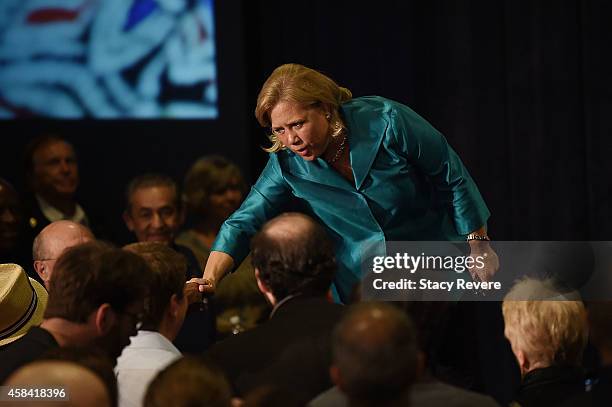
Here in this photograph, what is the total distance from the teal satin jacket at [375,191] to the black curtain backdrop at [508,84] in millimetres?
1591

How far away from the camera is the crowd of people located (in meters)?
1.99

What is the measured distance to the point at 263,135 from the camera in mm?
5516

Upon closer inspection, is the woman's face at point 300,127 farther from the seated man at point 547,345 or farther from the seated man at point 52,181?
the seated man at point 52,181

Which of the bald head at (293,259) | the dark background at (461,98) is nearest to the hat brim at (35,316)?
the bald head at (293,259)

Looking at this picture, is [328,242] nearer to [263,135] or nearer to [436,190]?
[436,190]

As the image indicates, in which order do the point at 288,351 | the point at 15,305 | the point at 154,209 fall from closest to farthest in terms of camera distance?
the point at 288,351, the point at 15,305, the point at 154,209

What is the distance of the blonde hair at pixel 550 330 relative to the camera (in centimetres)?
282

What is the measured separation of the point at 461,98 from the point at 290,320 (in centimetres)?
282

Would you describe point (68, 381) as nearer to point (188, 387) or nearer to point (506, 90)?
point (188, 387)

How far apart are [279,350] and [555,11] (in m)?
2.98

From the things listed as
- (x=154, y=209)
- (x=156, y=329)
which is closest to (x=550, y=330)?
(x=156, y=329)

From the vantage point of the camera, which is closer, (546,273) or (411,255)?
(411,255)

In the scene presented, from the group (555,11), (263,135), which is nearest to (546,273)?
(555,11)

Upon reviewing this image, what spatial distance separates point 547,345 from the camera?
9.25 feet
